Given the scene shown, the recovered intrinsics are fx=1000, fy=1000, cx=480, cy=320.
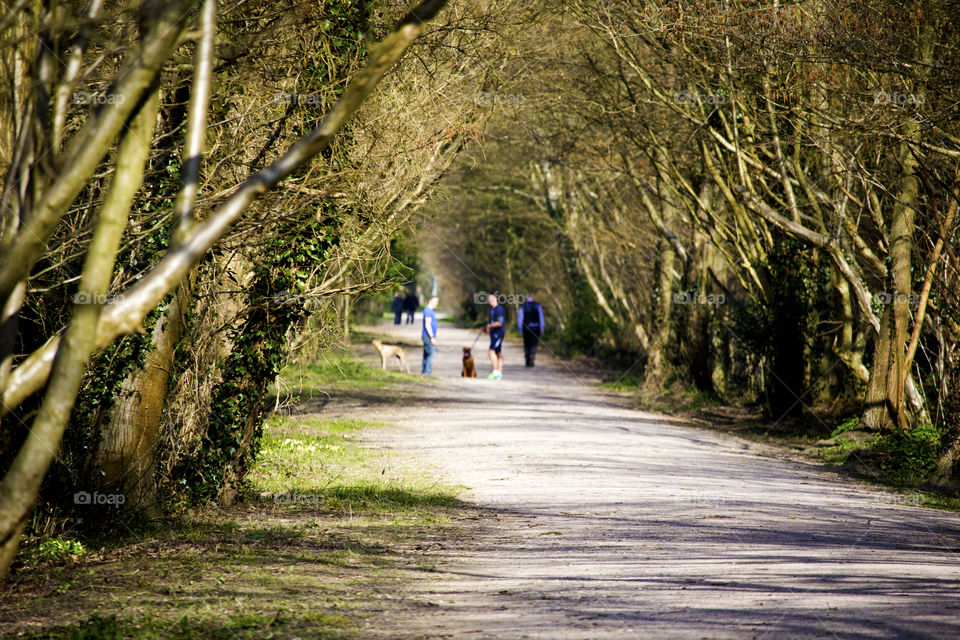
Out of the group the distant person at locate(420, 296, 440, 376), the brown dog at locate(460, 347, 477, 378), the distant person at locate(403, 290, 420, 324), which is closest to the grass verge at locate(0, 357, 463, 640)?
the distant person at locate(420, 296, 440, 376)

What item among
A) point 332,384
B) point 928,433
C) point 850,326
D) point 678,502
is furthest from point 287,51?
point 332,384

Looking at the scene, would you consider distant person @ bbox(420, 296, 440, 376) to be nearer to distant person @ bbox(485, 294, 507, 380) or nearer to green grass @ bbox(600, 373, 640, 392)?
distant person @ bbox(485, 294, 507, 380)

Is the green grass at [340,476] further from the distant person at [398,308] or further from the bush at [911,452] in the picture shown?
the distant person at [398,308]

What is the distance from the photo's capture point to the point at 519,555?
8.09 metres

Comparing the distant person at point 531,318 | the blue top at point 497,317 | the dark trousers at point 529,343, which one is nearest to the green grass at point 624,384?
the distant person at point 531,318

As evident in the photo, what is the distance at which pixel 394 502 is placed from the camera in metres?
10.5

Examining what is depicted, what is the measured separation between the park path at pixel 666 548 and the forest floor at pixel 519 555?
3cm

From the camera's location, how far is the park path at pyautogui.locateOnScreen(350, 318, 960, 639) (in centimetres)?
569

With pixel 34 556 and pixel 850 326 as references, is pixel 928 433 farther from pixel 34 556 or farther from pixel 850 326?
pixel 34 556

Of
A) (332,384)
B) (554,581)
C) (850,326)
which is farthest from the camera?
(332,384)

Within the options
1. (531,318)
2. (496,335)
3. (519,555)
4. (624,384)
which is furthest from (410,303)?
(519,555)

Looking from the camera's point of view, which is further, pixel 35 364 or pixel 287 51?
pixel 287 51

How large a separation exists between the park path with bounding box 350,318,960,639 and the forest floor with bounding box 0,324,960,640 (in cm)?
3

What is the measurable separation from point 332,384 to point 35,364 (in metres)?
18.7
